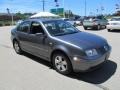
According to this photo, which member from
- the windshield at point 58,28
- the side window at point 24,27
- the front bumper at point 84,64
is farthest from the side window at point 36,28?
the front bumper at point 84,64

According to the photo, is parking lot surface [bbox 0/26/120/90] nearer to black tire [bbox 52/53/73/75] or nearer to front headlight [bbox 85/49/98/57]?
black tire [bbox 52/53/73/75]

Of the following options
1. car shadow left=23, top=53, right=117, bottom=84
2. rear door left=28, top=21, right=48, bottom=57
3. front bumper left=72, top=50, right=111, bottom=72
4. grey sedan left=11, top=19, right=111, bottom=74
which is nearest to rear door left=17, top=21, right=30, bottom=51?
grey sedan left=11, top=19, right=111, bottom=74

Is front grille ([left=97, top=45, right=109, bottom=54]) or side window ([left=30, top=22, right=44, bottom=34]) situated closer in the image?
front grille ([left=97, top=45, right=109, bottom=54])

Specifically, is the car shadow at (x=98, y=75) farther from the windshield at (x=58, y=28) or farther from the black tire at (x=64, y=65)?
the windshield at (x=58, y=28)

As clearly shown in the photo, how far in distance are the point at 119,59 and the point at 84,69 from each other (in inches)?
101

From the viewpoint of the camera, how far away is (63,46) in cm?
549

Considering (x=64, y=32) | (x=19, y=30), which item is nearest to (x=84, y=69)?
(x=64, y=32)

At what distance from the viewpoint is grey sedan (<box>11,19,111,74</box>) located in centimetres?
→ 515

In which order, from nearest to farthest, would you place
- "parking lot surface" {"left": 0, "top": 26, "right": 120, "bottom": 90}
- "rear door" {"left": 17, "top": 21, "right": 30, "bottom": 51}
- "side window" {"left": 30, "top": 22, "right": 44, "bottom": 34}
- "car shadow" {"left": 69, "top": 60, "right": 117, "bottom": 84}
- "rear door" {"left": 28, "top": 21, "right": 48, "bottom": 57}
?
"parking lot surface" {"left": 0, "top": 26, "right": 120, "bottom": 90} → "car shadow" {"left": 69, "top": 60, "right": 117, "bottom": 84} → "rear door" {"left": 28, "top": 21, "right": 48, "bottom": 57} → "side window" {"left": 30, "top": 22, "right": 44, "bottom": 34} → "rear door" {"left": 17, "top": 21, "right": 30, "bottom": 51}

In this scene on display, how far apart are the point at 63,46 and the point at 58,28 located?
1264mm

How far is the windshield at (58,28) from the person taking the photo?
20.7 feet

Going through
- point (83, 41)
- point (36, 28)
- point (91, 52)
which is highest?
point (36, 28)

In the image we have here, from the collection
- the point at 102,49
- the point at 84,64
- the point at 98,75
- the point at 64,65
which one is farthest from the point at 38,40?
the point at 98,75

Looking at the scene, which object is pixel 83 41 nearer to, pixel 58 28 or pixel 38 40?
pixel 58 28
